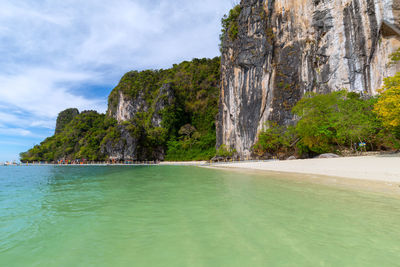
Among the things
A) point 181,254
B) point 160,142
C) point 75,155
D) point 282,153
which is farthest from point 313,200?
point 75,155

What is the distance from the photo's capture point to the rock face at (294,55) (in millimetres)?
22312

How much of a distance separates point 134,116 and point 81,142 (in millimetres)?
20887

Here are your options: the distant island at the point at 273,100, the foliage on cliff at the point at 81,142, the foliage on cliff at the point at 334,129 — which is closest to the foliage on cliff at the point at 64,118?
the foliage on cliff at the point at 81,142

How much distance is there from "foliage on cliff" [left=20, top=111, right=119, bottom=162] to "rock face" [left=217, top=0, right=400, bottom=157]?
39933 mm

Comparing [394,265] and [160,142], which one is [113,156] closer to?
[160,142]

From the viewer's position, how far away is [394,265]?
2.53m

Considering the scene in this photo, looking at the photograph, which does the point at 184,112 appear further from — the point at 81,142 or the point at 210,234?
the point at 210,234

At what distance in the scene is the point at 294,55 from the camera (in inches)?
1275

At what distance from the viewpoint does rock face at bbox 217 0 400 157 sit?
73.2 feet

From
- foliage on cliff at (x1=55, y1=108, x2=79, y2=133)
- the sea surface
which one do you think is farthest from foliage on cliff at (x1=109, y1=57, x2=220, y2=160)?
the sea surface

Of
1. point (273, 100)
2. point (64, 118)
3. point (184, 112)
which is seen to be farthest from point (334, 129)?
point (64, 118)

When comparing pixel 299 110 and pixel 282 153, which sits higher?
pixel 299 110

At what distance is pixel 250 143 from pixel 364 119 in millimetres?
21225

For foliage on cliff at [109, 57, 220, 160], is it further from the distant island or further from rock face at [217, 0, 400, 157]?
rock face at [217, 0, 400, 157]
